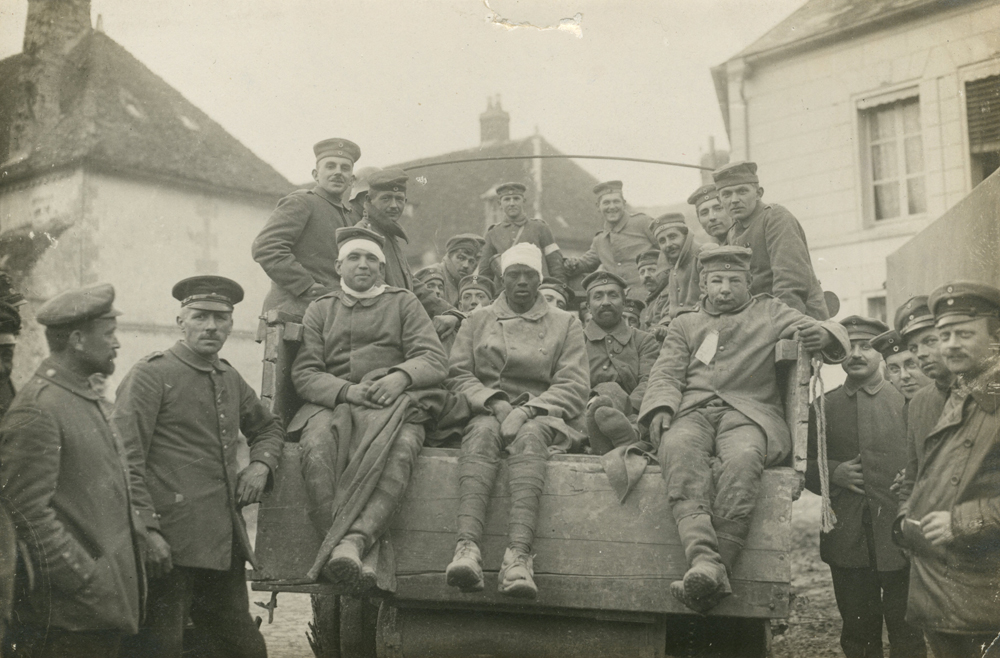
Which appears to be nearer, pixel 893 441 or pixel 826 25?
pixel 893 441

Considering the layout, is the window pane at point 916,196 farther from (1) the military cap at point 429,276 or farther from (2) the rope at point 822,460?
(2) the rope at point 822,460

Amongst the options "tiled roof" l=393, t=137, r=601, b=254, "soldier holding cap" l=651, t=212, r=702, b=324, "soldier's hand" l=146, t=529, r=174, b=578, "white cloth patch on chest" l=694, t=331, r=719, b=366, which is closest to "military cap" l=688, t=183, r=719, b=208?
"soldier holding cap" l=651, t=212, r=702, b=324

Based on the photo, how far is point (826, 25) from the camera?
11031 mm

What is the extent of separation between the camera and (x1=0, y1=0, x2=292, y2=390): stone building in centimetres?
638

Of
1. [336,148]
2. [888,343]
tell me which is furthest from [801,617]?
[336,148]

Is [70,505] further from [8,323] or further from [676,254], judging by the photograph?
[676,254]

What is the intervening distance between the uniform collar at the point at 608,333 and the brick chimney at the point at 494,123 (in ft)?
59.1

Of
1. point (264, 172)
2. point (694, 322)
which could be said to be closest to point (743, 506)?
point (694, 322)

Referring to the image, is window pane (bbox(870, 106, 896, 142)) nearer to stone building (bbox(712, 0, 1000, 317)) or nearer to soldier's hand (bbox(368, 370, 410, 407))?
stone building (bbox(712, 0, 1000, 317))

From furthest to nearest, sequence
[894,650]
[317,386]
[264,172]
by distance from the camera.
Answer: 1. [264,172]
2. [894,650]
3. [317,386]

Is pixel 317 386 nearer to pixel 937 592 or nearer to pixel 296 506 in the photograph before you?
pixel 296 506

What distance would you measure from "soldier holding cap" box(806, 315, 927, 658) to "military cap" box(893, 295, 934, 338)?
1.33 ft

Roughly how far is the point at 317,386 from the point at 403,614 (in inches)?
45.7

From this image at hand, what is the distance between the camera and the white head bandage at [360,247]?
455 centimetres
